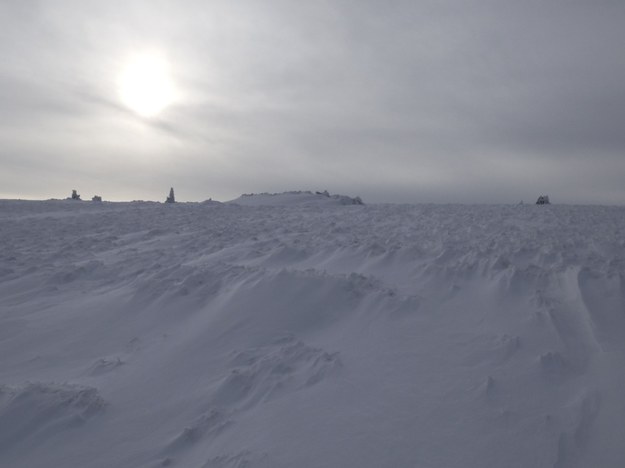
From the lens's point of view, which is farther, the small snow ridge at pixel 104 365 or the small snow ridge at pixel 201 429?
the small snow ridge at pixel 104 365

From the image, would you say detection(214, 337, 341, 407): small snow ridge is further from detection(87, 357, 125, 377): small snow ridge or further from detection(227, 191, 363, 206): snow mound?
detection(227, 191, 363, 206): snow mound

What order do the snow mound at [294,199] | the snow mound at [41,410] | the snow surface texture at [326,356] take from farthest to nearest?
1. the snow mound at [294,199]
2. the snow mound at [41,410]
3. the snow surface texture at [326,356]

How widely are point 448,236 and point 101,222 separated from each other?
34.7 feet

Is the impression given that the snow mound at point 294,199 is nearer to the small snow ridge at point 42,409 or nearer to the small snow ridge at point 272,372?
the small snow ridge at point 272,372

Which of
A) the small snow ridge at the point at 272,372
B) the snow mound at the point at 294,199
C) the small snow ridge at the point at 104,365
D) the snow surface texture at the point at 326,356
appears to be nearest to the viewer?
the snow surface texture at the point at 326,356

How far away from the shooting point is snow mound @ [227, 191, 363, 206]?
22.4 m

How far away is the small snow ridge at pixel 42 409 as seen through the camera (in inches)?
164

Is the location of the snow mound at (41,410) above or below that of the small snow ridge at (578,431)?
below

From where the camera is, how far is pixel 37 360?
17.6 ft

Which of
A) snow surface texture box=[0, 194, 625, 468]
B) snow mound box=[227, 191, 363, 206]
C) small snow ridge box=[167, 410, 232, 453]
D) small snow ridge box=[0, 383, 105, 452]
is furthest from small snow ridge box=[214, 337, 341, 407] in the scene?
snow mound box=[227, 191, 363, 206]

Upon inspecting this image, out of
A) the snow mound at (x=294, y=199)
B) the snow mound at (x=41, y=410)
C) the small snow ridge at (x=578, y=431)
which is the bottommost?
the snow mound at (x=41, y=410)

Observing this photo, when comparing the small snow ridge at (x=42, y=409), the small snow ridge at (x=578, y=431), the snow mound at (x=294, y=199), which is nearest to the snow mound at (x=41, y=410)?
the small snow ridge at (x=42, y=409)

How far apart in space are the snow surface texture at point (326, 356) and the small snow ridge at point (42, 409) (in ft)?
0.05

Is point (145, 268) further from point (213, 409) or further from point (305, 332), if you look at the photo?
point (213, 409)
